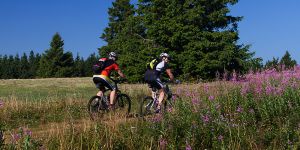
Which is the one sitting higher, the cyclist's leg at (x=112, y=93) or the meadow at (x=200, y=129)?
the cyclist's leg at (x=112, y=93)

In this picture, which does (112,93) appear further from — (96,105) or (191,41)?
(191,41)

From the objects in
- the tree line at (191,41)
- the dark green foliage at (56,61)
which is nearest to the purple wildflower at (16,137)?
the tree line at (191,41)

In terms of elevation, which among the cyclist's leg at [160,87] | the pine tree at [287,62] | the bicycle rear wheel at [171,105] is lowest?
the bicycle rear wheel at [171,105]

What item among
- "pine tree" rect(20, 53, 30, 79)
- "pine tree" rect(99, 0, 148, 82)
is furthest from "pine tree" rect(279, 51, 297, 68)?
"pine tree" rect(20, 53, 30, 79)

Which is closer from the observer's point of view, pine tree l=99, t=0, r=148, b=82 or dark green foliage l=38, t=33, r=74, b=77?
pine tree l=99, t=0, r=148, b=82

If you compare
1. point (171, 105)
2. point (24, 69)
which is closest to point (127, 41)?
point (171, 105)

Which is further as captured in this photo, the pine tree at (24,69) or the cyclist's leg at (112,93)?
the pine tree at (24,69)

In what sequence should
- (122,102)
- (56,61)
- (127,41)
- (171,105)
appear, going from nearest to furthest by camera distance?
(171,105), (122,102), (127,41), (56,61)

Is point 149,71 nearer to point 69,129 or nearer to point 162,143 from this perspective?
point 69,129

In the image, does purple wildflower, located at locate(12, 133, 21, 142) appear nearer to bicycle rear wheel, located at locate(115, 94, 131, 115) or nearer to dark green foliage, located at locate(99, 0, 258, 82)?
bicycle rear wheel, located at locate(115, 94, 131, 115)

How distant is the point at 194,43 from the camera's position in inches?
1236

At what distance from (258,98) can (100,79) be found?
495 centimetres

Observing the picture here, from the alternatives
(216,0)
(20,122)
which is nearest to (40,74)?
(216,0)

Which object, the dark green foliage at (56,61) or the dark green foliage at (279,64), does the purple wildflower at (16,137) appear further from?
the dark green foliage at (56,61)
